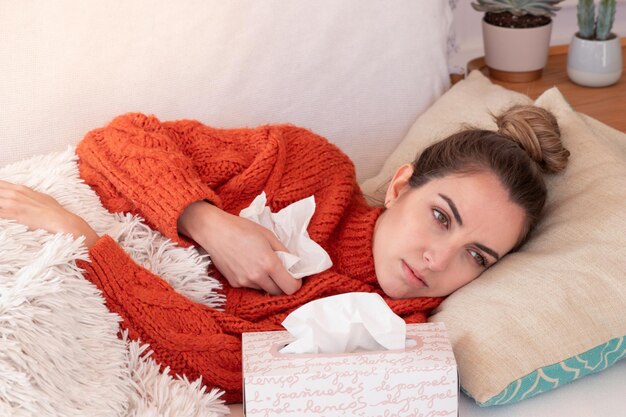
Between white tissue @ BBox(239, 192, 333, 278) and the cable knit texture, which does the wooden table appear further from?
white tissue @ BBox(239, 192, 333, 278)

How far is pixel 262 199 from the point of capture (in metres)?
1.39

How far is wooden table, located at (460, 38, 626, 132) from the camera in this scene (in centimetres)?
195

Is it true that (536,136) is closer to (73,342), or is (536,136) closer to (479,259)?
(479,259)

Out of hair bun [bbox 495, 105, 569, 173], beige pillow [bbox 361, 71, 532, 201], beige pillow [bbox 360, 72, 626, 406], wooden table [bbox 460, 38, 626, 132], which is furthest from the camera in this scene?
wooden table [bbox 460, 38, 626, 132]

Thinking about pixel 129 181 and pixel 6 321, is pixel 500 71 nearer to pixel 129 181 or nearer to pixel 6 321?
pixel 129 181

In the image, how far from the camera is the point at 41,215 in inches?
48.3

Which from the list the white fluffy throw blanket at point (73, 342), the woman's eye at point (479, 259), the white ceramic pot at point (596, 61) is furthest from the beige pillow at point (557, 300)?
the white ceramic pot at point (596, 61)

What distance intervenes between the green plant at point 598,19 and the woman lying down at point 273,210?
0.68 metres

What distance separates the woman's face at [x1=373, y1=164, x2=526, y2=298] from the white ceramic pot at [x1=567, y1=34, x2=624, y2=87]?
2.76 ft

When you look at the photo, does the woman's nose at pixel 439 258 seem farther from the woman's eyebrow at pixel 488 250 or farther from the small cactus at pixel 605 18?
the small cactus at pixel 605 18

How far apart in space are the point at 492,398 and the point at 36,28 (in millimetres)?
984

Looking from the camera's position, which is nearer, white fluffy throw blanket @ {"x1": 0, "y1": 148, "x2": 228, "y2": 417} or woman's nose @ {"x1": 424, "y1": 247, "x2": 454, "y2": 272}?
white fluffy throw blanket @ {"x1": 0, "y1": 148, "x2": 228, "y2": 417}

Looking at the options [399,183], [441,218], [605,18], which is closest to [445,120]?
[399,183]

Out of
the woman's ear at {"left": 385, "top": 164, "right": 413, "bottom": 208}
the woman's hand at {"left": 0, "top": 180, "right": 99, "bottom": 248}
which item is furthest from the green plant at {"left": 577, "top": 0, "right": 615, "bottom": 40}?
the woman's hand at {"left": 0, "top": 180, "right": 99, "bottom": 248}
